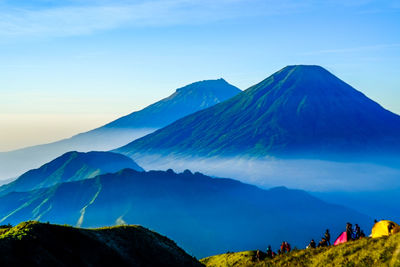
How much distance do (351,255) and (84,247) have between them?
2363 cm

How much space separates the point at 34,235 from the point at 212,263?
29851 mm

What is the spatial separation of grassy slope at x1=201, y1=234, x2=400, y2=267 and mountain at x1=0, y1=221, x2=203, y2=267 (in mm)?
10251

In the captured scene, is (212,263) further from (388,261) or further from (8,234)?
(8,234)

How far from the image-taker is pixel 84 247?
40000mm

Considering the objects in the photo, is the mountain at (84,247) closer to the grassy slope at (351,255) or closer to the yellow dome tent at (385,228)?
the grassy slope at (351,255)

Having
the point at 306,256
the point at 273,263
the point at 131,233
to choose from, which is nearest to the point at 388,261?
the point at 306,256

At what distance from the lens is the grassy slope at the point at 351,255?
39.7 meters

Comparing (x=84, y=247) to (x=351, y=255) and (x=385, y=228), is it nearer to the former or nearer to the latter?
(x=351, y=255)

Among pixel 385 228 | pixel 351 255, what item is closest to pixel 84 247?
pixel 351 255

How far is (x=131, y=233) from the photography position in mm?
48000

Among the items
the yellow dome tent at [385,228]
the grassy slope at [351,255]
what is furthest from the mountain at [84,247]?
the yellow dome tent at [385,228]

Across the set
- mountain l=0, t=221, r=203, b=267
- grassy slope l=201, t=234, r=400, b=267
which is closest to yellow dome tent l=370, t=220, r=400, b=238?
grassy slope l=201, t=234, r=400, b=267

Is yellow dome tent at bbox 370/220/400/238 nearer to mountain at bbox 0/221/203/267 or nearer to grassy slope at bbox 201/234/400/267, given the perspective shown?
grassy slope at bbox 201/234/400/267

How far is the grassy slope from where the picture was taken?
3969cm
